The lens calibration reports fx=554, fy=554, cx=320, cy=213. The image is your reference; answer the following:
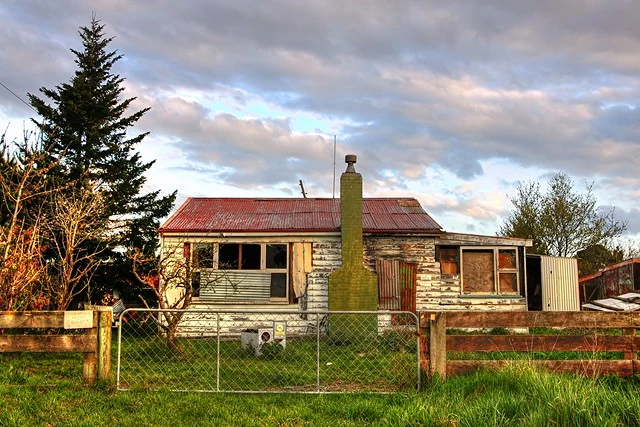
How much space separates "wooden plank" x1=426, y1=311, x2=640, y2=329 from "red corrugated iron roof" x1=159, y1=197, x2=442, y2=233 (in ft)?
26.1

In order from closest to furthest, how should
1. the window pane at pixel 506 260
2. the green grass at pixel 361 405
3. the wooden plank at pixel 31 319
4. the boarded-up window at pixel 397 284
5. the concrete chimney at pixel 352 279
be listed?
the green grass at pixel 361 405 → the wooden plank at pixel 31 319 → the concrete chimney at pixel 352 279 → the boarded-up window at pixel 397 284 → the window pane at pixel 506 260

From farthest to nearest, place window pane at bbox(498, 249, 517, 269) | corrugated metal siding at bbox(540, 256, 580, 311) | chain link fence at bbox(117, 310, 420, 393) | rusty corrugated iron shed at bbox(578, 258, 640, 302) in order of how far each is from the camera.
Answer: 1. rusty corrugated iron shed at bbox(578, 258, 640, 302)
2. corrugated metal siding at bbox(540, 256, 580, 311)
3. window pane at bbox(498, 249, 517, 269)
4. chain link fence at bbox(117, 310, 420, 393)

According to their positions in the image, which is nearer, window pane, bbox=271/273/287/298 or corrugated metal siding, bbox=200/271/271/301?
corrugated metal siding, bbox=200/271/271/301

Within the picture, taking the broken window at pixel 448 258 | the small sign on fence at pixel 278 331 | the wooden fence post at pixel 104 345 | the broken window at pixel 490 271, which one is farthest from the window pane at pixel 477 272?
the wooden fence post at pixel 104 345

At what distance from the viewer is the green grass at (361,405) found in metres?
5.41

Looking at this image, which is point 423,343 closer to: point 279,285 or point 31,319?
point 31,319

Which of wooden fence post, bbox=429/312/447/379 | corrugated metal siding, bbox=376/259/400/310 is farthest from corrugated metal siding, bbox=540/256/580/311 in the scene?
wooden fence post, bbox=429/312/447/379

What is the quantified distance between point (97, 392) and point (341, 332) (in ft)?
25.6

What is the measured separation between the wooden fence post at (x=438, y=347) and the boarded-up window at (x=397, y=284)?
7.83m

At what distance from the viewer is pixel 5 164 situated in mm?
15641

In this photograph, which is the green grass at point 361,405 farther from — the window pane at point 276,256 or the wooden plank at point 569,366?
the window pane at point 276,256

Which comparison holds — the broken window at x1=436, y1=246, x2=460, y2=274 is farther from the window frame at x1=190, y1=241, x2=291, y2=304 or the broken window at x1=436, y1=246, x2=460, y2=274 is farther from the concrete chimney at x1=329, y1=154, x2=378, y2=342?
the window frame at x1=190, y1=241, x2=291, y2=304

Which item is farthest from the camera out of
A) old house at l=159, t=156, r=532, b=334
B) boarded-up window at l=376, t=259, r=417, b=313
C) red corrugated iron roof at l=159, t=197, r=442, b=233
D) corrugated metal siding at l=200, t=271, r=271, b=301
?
red corrugated iron roof at l=159, t=197, r=442, b=233

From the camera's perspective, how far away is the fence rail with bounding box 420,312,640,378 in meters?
7.57
